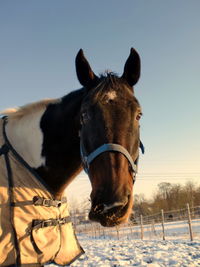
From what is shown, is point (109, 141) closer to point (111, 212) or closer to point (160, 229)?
point (111, 212)

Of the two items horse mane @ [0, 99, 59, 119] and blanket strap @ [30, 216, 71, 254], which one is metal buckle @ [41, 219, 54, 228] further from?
horse mane @ [0, 99, 59, 119]

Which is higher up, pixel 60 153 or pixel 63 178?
pixel 60 153

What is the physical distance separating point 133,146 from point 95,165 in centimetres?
35

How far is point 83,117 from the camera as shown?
82.2 inches

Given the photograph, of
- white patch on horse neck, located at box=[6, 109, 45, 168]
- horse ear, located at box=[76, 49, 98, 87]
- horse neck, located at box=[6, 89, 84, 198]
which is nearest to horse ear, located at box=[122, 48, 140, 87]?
horse ear, located at box=[76, 49, 98, 87]

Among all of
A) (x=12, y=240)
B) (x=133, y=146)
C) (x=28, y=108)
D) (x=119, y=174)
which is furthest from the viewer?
(x=28, y=108)

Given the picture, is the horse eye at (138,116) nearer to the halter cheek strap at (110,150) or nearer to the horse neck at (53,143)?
the halter cheek strap at (110,150)

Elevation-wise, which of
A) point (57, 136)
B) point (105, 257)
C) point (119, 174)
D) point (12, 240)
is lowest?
point (105, 257)

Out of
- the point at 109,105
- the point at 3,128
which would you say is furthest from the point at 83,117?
the point at 3,128

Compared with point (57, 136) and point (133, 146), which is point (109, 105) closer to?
point (133, 146)

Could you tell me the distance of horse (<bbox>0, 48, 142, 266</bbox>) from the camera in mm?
1654

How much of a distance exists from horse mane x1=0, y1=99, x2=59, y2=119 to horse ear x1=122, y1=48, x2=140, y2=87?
2.63 ft

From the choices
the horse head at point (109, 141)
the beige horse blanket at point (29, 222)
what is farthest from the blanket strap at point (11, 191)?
the horse head at point (109, 141)

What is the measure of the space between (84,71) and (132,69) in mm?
434
